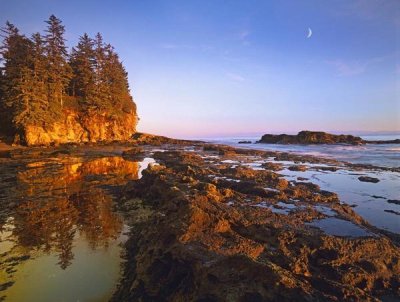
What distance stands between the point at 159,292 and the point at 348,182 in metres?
11.0

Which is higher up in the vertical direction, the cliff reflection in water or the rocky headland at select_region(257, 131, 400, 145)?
the rocky headland at select_region(257, 131, 400, 145)

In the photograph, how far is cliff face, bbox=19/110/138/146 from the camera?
126 feet

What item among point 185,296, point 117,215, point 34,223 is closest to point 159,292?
point 185,296

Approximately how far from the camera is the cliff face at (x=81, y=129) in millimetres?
38344

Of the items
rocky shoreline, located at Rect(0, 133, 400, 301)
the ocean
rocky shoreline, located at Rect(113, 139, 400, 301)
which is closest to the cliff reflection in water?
rocky shoreline, located at Rect(0, 133, 400, 301)

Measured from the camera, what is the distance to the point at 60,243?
633 cm

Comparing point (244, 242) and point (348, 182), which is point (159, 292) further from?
point (348, 182)

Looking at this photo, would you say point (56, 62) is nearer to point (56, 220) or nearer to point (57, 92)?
point (57, 92)

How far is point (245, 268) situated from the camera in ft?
11.2

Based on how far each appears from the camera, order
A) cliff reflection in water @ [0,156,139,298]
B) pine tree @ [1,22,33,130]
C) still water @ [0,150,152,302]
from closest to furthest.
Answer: still water @ [0,150,152,302]
cliff reflection in water @ [0,156,139,298]
pine tree @ [1,22,33,130]

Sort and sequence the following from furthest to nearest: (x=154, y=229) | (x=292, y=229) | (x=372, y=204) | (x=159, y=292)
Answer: (x=372, y=204) → (x=154, y=229) → (x=292, y=229) → (x=159, y=292)

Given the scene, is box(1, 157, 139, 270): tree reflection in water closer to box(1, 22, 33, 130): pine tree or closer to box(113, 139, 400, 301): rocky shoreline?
box(113, 139, 400, 301): rocky shoreline

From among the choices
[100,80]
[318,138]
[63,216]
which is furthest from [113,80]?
[63,216]

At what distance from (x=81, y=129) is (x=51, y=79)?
31.0 ft
